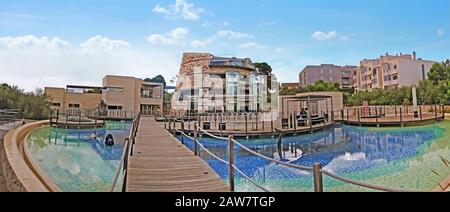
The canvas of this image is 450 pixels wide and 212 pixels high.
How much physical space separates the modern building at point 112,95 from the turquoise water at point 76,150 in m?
0.26

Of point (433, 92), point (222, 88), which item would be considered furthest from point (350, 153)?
point (222, 88)

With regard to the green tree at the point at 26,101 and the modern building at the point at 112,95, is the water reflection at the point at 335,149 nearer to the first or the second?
the modern building at the point at 112,95

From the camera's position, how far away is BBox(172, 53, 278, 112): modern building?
86.1 inches

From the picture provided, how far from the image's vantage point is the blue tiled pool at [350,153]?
2.31 meters

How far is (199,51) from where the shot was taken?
6.03 ft

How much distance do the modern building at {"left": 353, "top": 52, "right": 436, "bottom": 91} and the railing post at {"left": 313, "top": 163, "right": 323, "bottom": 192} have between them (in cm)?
119

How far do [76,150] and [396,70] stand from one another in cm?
329

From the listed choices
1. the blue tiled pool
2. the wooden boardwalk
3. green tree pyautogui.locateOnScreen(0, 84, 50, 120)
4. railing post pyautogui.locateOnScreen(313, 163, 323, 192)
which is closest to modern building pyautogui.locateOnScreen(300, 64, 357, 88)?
the blue tiled pool

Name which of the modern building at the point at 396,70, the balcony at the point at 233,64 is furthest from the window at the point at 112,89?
the modern building at the point at 396,70

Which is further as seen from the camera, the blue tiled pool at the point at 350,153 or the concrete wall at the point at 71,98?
the blue tiled pool at the point at 350,153

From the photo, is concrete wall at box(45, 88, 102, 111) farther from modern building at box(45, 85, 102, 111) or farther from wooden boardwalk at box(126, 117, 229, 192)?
wooden boardwalk at box(126, 117, 229, 192)
